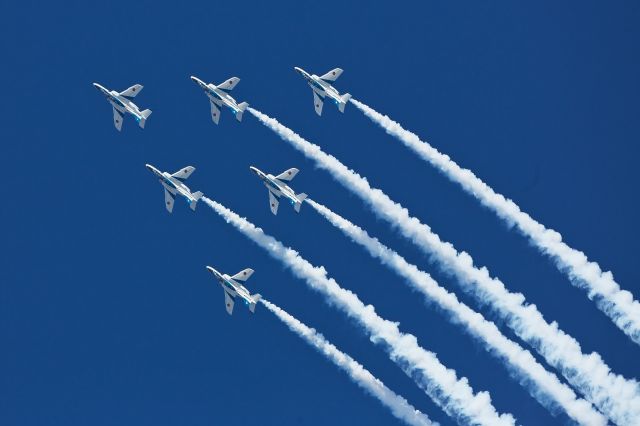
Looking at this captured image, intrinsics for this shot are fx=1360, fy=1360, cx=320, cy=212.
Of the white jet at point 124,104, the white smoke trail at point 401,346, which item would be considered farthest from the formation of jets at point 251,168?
the white smoke trail at point 401,346

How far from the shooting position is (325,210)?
79.8 m

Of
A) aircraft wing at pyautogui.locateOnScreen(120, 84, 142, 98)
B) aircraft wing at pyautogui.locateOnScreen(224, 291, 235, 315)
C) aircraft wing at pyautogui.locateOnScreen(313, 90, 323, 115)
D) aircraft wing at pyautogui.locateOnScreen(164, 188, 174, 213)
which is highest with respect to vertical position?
aircraft wing at pyautogui.locateOnScreen(313, 90, 323, 115)

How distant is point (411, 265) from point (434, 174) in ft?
19.7

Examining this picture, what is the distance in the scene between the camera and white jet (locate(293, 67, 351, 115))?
80.9 metres

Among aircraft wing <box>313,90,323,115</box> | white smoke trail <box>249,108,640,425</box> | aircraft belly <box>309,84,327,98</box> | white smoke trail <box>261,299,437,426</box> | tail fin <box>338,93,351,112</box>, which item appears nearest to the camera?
white smoke trail <box>249,108,640,425</box>

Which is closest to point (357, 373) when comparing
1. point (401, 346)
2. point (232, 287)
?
point (401, 346)

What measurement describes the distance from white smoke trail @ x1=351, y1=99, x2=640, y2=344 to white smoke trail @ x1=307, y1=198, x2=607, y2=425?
15.8 ft

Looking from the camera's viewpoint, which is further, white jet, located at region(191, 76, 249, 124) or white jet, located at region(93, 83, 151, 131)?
white jet, located at region(93, 83, 151, 131)

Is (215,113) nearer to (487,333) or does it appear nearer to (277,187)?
(277,187)

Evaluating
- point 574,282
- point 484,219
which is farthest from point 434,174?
point 574,282

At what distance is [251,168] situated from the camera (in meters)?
81.4

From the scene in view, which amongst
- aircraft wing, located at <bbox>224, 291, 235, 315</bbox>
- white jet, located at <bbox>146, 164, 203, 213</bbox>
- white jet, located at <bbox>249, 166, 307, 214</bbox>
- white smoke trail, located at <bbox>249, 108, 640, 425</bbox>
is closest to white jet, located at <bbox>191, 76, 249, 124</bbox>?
white smoke trail, located at <bbox>249, 108, 640, 425</bbox>

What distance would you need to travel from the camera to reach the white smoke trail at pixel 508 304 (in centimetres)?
7331

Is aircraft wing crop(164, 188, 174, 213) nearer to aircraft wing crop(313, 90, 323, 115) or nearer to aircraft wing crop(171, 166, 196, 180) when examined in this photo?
aircraft wing crop(171, 166, 196, 180)
